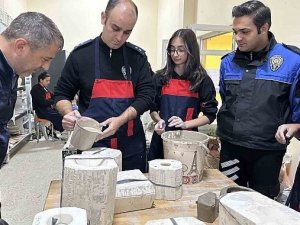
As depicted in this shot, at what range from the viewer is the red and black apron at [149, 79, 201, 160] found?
191cm

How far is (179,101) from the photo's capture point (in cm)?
191

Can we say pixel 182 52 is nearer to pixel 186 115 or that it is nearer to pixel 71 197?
pixel 186 115

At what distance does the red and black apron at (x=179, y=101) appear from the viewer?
6.26ft

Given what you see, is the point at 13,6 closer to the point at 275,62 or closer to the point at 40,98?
the point at 40,98

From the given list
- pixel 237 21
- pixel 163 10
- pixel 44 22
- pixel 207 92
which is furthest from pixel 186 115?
pixel 163 10

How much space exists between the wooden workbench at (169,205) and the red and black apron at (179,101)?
53 cm

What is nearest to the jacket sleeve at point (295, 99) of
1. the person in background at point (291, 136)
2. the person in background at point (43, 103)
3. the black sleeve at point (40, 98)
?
the person in background at point (291, 136)

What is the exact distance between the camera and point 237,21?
167 cm

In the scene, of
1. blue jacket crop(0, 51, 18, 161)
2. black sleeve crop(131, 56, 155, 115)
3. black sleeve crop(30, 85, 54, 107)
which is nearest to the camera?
blue jacket crop(0, 51, 18, 161)

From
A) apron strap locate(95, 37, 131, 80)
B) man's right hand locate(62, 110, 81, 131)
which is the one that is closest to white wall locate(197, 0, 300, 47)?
apron strap locate(95, 37, 131, 80)

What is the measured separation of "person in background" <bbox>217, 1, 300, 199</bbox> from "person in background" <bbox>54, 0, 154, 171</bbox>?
0.50 metres

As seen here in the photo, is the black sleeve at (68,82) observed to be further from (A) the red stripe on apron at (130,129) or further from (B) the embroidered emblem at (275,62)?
(B) the embroidered emblem at (275,62)

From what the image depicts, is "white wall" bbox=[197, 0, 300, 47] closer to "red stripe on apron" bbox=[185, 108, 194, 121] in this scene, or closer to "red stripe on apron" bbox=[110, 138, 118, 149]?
"red stripe on apron" bbox=[185, 108, 194, 121]

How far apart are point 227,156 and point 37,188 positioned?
267cm
